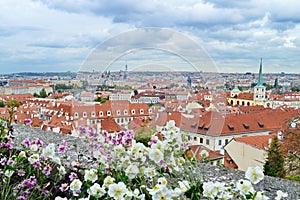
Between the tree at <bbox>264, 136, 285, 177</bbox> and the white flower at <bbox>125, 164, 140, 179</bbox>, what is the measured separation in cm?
221

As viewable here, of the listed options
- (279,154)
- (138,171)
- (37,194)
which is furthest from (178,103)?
(279,154)

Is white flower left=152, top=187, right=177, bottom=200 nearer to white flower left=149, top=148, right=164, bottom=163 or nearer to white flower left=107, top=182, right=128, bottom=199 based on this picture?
white flower left=107, top=182, right=128, bottom=199

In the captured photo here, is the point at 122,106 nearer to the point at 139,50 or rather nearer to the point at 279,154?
the point at 139,50

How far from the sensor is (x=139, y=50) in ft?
6.29

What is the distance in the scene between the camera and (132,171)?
1.10m

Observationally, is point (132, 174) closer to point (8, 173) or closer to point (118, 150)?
point (118, 150)

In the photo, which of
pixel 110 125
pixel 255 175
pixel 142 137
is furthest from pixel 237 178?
pixel 255 175

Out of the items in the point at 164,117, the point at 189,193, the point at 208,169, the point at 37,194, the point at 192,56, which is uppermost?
the point at 192,56

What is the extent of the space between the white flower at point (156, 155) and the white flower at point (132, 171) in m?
0.07

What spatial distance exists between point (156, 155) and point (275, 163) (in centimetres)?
299

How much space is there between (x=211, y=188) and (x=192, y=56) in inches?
42.9

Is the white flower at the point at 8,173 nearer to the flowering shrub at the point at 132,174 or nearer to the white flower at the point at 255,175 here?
the flowering shrub at the point at 132,174

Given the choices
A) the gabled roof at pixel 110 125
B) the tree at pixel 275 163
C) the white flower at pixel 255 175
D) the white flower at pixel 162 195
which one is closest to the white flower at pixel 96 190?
the white flower at pixel 162 195

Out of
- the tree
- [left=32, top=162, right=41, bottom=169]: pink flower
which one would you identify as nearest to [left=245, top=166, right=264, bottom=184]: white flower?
[left=32, top=162, right=41, bottom=169]: pink flower
